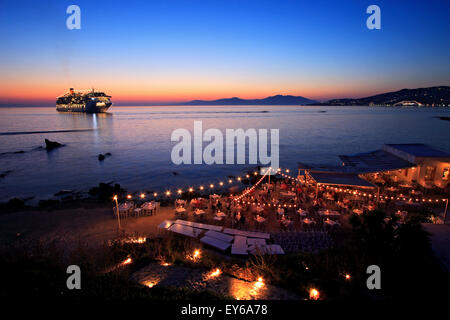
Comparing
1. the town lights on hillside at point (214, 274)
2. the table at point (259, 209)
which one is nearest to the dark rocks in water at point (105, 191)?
the table at point (259, 209)

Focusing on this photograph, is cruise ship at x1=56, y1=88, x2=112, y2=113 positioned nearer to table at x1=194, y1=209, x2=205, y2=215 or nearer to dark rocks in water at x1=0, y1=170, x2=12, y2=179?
dark rocks in water at x1=0, y1=170, x2=12, y2=179

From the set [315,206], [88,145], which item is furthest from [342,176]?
[88,145]

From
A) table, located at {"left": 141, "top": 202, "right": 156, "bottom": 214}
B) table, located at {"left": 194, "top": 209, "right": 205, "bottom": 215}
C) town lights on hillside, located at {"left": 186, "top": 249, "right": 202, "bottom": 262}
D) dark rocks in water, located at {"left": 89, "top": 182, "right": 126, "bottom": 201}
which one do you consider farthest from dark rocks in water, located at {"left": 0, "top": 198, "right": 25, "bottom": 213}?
town lights on hillside, located at {"left": 186, "top": 249, "right": 202, "bottom": 262}

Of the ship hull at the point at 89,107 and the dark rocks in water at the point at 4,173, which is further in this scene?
the ship hull at the point at 89,107

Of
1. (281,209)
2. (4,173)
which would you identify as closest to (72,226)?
(281,209)

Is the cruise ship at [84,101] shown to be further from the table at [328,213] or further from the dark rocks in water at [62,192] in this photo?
the table at [328,213]

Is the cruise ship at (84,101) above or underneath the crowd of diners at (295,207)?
above

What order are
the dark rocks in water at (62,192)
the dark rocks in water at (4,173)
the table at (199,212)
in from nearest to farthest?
1. the table at (199,212)
2. the dark rocks in water at (62,192)
3. the dark rocks in water at (4,173)
